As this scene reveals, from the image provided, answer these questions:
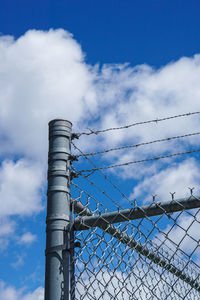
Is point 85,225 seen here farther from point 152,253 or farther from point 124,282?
point 152,253

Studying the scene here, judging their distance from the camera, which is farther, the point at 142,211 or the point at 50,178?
the point at 50,178

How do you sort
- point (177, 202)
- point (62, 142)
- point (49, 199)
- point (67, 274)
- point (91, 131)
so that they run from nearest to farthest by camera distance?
point (177, 202) < point (67, 274) < point (49, 199) < point (62, 142) < point (91, 131)

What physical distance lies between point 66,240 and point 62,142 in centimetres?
72

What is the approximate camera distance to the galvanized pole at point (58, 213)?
2332mm

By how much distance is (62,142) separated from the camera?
107 inches

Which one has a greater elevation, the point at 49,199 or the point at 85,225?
the point at 49,199

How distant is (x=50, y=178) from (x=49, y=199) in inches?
6.2

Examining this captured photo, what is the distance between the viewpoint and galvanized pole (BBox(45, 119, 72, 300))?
7.65 feet

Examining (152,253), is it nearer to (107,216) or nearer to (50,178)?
(107,216)

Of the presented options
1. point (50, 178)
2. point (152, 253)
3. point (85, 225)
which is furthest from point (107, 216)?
point (152, 253)

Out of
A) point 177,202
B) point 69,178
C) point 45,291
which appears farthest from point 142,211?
point 45,291

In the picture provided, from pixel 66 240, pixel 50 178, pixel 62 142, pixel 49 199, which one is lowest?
pixel 66 240

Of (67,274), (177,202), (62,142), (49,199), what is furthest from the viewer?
(62,142)

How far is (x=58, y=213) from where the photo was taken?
248 centimetres
